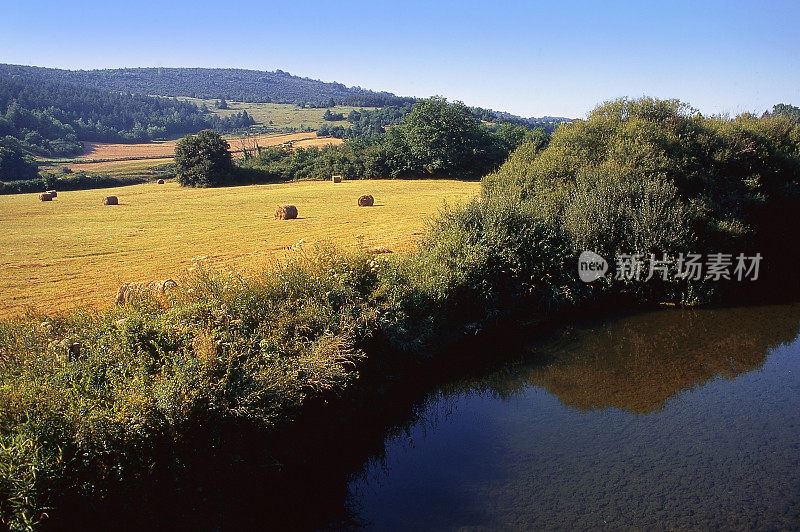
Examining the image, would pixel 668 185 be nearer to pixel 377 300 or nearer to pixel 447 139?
pixel 377 300

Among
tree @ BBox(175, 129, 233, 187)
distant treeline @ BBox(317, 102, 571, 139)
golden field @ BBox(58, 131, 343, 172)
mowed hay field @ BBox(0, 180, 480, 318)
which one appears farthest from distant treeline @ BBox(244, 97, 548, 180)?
distant treeline @ BBox(317, 102, 571, 139)

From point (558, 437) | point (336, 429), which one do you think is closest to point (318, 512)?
point (336, 429)

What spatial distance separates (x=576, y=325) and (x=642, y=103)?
38.3 feet

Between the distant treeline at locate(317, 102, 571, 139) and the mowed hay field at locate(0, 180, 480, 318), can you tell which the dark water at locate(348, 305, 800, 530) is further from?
the distant treeline at locate(317, 102, 571, 139)

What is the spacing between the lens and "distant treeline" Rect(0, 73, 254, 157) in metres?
86.6

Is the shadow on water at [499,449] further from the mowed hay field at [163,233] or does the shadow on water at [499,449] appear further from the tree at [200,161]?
the tree at [200,161]

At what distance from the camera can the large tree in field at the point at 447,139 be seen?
5216cm

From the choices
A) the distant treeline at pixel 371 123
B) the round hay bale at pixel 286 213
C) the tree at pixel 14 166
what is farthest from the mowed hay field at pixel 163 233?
the distant treeline at pixel 371 123

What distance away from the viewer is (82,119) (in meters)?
110

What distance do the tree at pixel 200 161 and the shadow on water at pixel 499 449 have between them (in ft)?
146

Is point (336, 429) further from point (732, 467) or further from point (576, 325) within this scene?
point (576, 325)

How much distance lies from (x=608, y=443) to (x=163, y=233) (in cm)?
2261

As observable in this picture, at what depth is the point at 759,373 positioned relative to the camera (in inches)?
539

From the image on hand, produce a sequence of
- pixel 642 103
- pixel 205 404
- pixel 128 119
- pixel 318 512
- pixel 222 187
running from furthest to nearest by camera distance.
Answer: pixel 128 119 < pixel 222 187 < pixel 642 103 < pixel 318 512 < pixel 205 404
